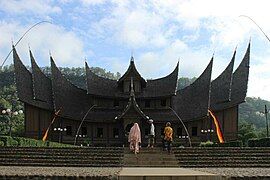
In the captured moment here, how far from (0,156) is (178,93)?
2995 cm

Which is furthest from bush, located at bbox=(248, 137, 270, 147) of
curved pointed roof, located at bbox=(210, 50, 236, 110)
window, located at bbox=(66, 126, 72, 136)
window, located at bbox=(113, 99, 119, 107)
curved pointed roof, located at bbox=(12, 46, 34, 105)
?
curved pointed roof, located at bbox=(12, 46, 34, 105)

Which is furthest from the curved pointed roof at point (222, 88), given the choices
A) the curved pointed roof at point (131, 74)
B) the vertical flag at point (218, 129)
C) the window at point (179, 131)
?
the curved pointed roof at point (131, 74)

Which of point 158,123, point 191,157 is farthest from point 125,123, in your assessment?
point 191,157

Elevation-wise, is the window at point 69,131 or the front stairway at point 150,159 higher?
the window at point 69,131

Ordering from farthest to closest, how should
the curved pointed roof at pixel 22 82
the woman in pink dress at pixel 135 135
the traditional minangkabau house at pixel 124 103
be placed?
the traditional minangkabau house at pixel 124 103 → the curved pointed roof at pixel 22 82 → the woman in pink dress at pixel 135 135

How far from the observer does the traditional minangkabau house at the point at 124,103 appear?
136 feet

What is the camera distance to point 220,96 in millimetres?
42938

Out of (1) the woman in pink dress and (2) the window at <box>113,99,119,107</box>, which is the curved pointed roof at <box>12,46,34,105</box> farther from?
(1) the woman in pink dress

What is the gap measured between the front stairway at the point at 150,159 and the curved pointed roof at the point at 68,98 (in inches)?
903

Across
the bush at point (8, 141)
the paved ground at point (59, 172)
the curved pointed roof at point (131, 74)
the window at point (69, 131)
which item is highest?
the curved pointed roof at point (131, 74)

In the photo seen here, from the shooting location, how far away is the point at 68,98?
143 feet

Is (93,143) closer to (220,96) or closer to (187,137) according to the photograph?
(187,137)

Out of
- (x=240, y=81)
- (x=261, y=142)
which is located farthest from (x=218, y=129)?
(x=261, y=142)

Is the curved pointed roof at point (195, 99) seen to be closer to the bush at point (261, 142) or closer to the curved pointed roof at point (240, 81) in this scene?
the curved pointed roof at point (240, 81)
